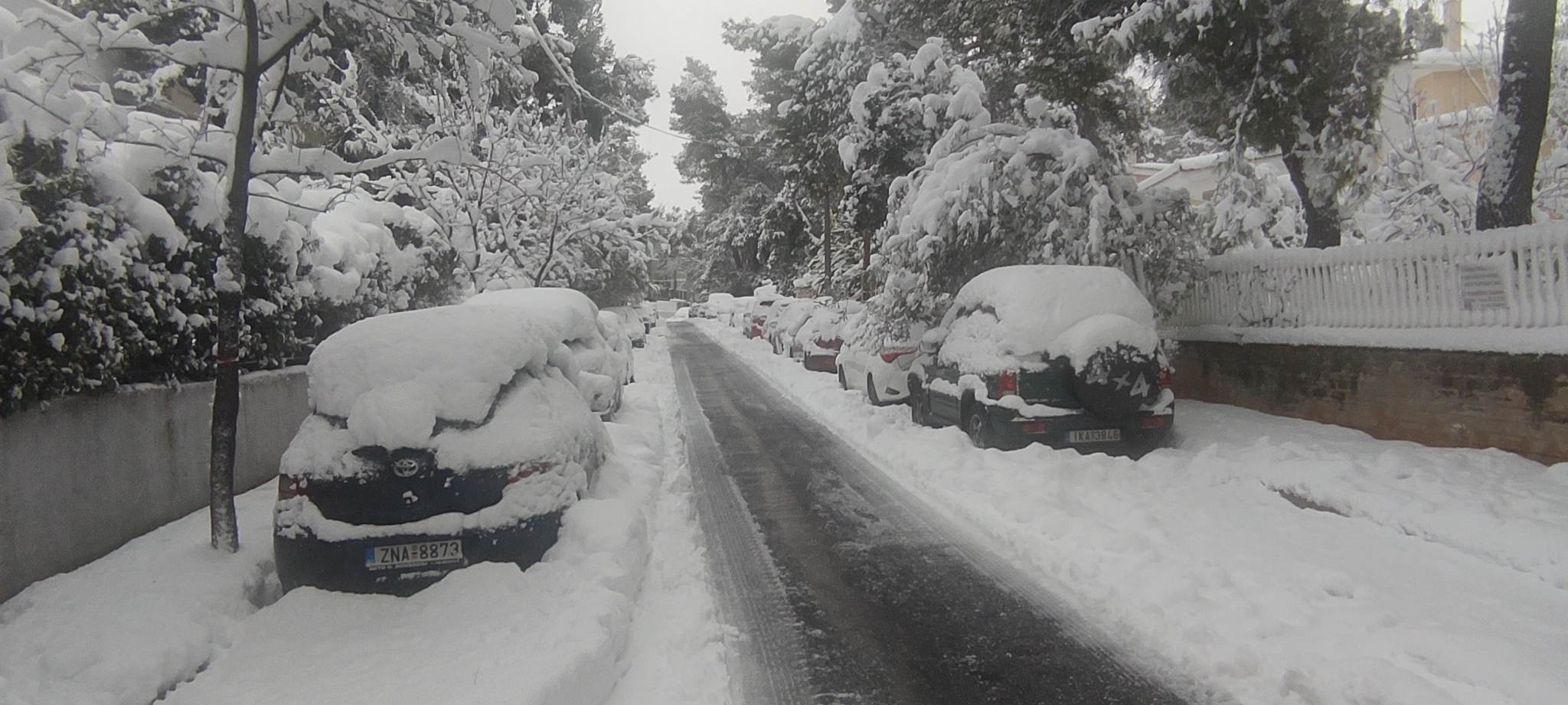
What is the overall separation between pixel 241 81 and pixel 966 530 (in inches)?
236

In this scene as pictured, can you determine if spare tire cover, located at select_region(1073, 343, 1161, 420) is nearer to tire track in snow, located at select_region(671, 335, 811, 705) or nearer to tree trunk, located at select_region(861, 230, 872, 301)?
tire track in snow, located at select_region(671, 335, 811, 705)

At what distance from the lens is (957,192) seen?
12.3 m

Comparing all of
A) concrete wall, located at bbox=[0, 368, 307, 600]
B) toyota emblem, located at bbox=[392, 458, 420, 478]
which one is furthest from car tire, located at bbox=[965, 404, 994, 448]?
concrete wall, located at bbox=[0, 368, 307, 600]

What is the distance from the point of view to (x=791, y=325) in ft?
85.2

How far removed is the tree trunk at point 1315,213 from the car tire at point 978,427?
15.9 feet

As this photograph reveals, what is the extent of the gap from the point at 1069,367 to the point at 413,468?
20.1ft

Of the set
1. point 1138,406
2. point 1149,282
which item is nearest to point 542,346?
point 1138,406

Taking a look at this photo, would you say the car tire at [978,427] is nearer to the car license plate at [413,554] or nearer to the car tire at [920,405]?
the car tire at [920,405]

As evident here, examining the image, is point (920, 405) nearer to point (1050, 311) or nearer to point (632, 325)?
point (1050, 311)

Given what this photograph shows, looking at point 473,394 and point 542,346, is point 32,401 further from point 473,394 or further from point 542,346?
point 542,346

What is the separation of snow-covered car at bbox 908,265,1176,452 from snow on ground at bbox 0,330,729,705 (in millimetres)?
4156

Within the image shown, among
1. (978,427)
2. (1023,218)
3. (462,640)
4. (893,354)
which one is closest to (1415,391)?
(978,427)

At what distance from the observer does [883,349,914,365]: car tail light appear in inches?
555

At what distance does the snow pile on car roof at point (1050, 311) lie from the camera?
352 inches
